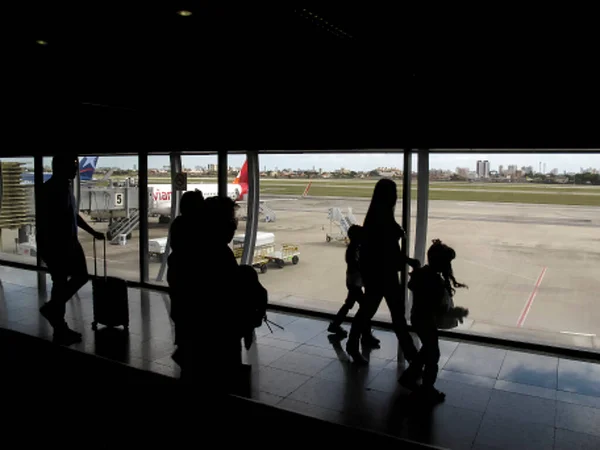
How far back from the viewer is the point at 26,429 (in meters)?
3.14

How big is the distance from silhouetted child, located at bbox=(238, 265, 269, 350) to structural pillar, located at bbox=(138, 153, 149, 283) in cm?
540

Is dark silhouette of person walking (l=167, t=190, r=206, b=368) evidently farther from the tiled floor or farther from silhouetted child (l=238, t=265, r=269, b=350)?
the tiled floor

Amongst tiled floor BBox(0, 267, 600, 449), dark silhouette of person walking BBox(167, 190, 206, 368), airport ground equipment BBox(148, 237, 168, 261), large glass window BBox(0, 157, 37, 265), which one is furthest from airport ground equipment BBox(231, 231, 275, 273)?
dark silhouette of person walking BBox(167, 190, 206, 368)

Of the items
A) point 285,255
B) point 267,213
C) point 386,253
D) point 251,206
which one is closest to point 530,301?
point 386,253

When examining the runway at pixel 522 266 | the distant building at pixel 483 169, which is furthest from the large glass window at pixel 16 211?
the distant building at pixel 483 169

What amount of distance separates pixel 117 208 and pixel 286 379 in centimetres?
1121

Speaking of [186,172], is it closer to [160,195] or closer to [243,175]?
[243,175]

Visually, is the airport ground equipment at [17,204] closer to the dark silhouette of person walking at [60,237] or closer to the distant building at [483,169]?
the dark silhouette of person walking at [60,237]

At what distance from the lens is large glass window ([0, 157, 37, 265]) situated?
9820mm

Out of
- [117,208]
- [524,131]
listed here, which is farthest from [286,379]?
[117,208]

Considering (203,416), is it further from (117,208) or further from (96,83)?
(117,208)

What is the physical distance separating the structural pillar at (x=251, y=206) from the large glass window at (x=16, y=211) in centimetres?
525

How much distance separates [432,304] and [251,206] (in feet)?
13.1

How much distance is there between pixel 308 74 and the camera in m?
4.96
